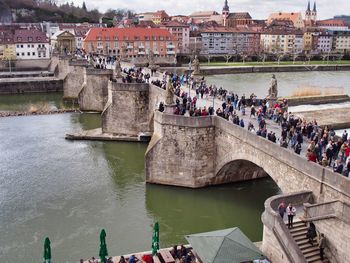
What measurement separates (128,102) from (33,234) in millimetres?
17637

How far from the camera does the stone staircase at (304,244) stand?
15.0m

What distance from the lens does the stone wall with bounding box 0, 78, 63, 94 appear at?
200 ft

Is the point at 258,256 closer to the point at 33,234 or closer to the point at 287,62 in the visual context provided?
the point at 33,234

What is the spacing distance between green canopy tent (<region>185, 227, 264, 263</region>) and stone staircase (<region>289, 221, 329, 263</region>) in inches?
53.1

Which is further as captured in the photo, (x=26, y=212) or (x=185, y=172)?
(x=185, y=172)

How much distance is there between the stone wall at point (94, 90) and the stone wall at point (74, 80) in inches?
343

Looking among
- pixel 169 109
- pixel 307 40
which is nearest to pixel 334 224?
pixel 169 109

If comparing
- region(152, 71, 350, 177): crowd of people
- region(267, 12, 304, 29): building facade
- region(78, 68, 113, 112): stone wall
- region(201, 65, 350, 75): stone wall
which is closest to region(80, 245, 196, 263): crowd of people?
region(152, 71, 350, 177): crowd of people

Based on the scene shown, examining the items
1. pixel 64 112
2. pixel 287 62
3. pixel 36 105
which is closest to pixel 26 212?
pixel 64 112

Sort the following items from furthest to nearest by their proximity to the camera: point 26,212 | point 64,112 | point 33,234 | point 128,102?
point 64,112, point 128,102, point 26,212, point 33,234

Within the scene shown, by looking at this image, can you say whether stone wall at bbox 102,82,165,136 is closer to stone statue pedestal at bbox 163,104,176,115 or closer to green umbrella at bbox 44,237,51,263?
stone statue pedestal at bbox 163,104,176,115

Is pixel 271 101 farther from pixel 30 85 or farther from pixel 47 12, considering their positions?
pixel 47 12

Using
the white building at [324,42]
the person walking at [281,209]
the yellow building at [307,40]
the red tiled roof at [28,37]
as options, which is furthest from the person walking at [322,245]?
the white building at [324,42]

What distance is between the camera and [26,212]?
22906mm
